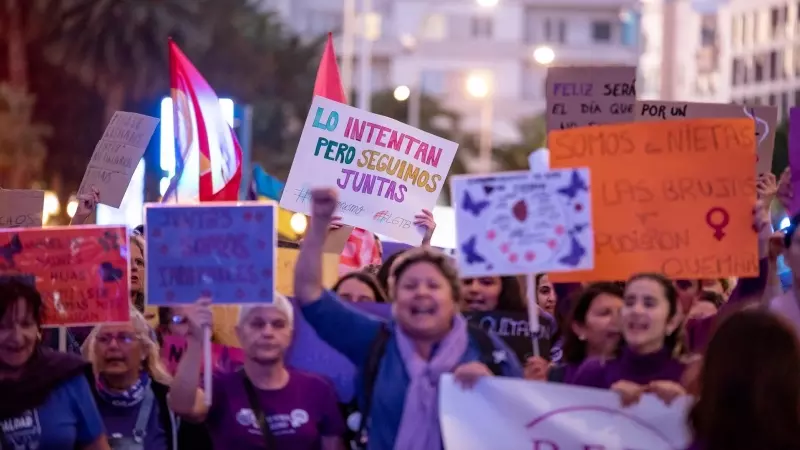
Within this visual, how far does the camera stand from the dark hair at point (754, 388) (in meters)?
5.62

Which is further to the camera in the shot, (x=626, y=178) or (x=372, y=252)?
(x=372, y=252)

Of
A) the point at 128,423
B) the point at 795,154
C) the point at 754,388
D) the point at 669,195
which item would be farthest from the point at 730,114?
the point at 754,388

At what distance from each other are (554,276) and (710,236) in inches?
26.0

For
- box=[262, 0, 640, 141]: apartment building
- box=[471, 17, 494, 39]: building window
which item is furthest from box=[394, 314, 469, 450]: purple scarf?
box=[471, 17, 494, 39]: building window

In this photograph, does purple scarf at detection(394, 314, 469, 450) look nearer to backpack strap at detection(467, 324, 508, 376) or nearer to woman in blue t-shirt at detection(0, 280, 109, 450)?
backpack strap at detection(467, 324, 508, 376)

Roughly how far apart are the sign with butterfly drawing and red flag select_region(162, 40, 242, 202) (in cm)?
437

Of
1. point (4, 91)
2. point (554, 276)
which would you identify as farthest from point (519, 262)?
point (4, 91)

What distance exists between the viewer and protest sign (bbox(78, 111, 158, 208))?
35.8 feet

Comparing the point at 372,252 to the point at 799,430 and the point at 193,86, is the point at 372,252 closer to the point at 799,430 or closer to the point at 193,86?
the point at 193,86

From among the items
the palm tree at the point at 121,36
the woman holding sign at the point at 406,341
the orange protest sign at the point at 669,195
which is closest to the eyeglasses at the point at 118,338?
the woman holding sign at the point at 406,341

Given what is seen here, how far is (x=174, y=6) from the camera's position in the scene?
1500 inches

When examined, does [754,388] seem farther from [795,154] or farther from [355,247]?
[355,247]

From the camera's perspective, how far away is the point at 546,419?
22.6 feet

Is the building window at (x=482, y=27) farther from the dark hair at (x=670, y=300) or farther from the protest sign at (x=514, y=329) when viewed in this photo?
the dark hair at (x=670, y=300)
